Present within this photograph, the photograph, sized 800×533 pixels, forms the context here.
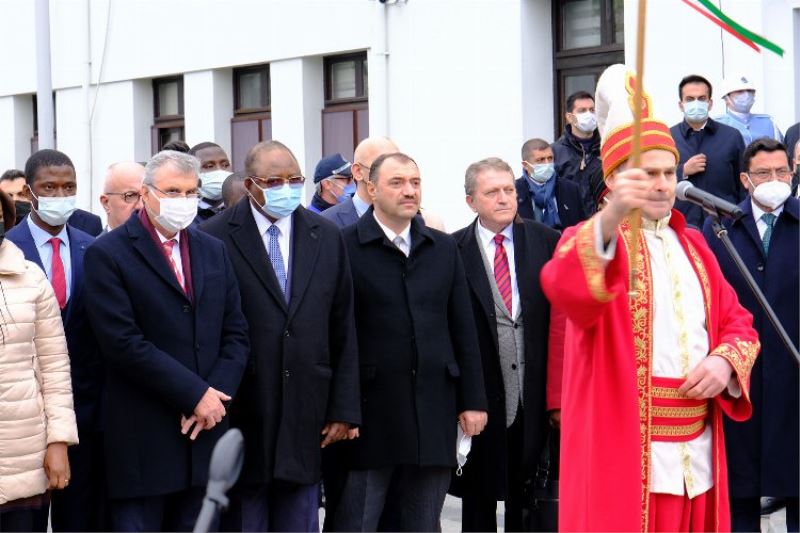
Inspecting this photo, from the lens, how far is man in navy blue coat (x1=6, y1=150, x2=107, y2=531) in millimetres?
6828

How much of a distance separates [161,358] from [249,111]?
1249 centimetres

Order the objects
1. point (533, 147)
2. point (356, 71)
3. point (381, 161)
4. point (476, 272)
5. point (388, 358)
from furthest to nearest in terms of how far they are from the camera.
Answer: point (356, 71) < point (533, 147) < point (476, 272) < point (381, 161) < point (388, 358)

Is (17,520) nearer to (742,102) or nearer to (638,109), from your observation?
(638,109)

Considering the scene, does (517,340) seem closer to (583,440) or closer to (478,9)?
(583,440)

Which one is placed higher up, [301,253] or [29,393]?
[301,253]

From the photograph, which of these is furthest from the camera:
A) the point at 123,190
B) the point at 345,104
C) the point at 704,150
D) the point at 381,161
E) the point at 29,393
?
the point at 345,104

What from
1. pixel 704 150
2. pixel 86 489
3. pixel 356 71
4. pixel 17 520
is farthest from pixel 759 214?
pixel 356 71

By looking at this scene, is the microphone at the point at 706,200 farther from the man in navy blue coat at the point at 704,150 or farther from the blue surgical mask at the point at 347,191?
the blue surgical mask at the point at 347,191

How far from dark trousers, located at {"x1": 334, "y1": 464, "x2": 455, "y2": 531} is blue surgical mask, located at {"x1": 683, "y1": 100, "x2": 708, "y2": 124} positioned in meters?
4.22

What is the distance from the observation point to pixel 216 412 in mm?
6422

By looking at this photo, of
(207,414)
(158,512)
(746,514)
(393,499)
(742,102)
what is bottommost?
(746,514)

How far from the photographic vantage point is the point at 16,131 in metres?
22.0

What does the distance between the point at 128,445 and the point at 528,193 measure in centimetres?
507

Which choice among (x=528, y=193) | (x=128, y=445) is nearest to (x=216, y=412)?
(x=128, y=445)
